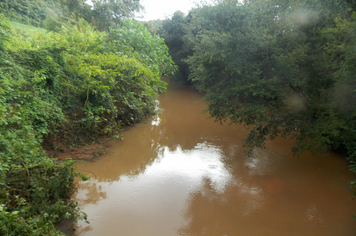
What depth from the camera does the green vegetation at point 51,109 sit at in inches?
133

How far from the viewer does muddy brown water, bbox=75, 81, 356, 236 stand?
4.40m

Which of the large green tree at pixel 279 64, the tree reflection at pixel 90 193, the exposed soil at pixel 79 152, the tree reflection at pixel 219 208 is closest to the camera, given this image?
the tree reflection at pixel 219 208

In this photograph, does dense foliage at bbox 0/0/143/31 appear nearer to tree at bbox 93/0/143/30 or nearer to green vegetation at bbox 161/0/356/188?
tree at bbox 93/0/143/30

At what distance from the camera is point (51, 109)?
5742 millimetres

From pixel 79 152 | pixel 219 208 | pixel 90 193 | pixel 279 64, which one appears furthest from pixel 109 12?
pixel 219 208

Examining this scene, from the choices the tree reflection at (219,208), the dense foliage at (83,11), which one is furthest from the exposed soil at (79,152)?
the dense foliage at (83,11)

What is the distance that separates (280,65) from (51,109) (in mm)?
6888

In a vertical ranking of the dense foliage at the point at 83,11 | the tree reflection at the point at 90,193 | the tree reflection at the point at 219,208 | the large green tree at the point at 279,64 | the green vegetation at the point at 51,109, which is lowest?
the tree reflection at the point at 90,193

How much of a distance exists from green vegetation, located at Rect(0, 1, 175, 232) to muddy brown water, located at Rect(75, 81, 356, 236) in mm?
967

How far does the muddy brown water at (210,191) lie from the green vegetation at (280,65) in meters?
1.02

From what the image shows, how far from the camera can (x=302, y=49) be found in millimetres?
5824

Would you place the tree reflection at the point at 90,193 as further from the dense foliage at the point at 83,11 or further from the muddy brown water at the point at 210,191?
the dense foliage at the point at 83,11

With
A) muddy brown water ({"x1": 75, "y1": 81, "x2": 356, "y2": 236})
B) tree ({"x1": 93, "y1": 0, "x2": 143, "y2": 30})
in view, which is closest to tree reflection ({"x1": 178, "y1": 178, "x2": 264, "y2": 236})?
A: muddy brown water ({"x1": 75, "y1": 81, "x2": 356, "y2": 236})

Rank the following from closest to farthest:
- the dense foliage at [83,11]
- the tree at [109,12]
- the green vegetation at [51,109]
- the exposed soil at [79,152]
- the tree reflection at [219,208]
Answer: the green vegetation at [51,109] → the tree reflection at [219,208] → the exposed soil at [79,152] → the dense foliage at [83,11] → the tree at [109,12]
